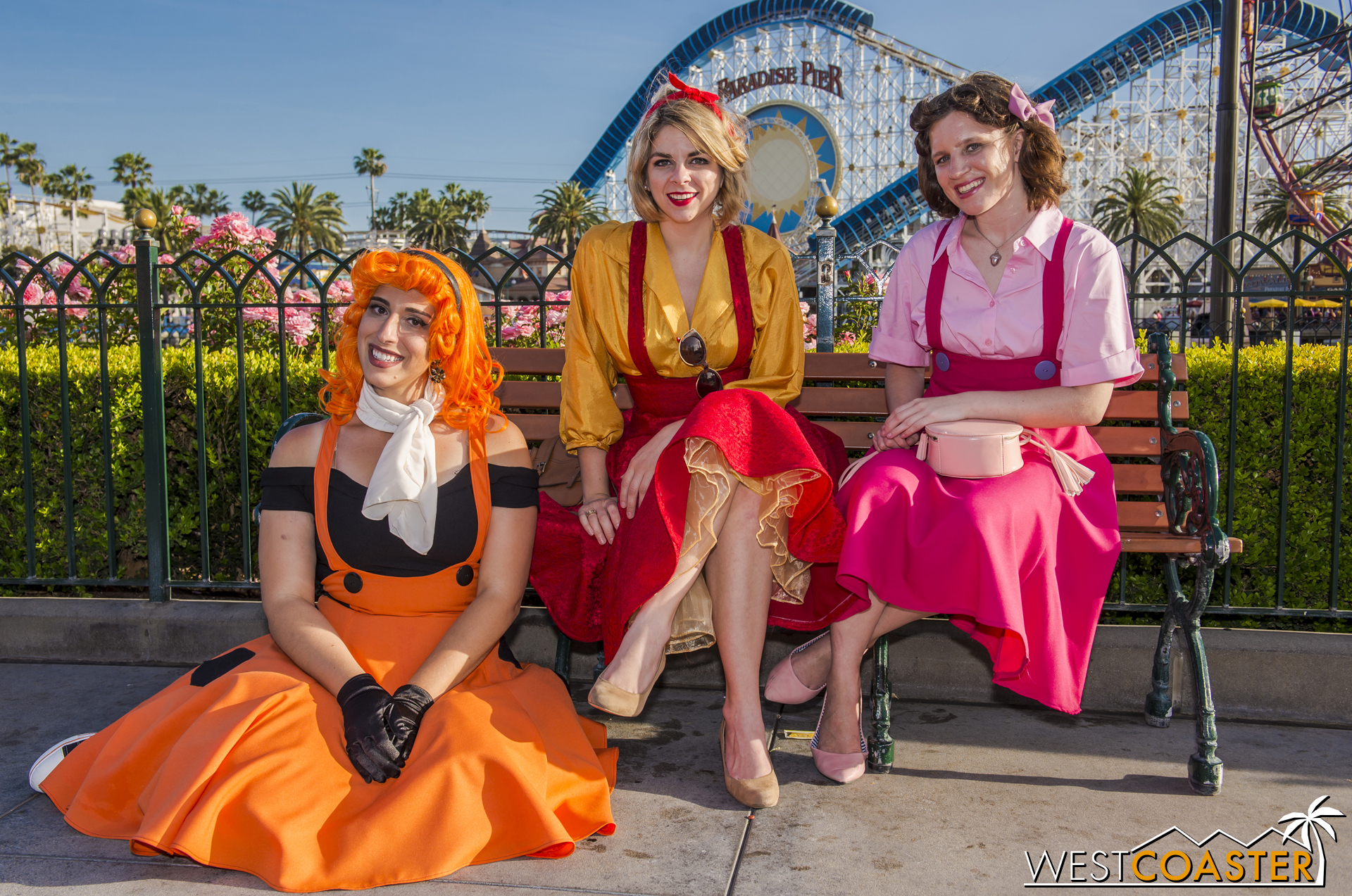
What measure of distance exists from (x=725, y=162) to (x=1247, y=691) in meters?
2.44

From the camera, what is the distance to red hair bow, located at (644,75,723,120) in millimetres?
2852

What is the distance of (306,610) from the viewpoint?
2494 millimetres

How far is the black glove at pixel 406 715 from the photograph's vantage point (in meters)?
2.21

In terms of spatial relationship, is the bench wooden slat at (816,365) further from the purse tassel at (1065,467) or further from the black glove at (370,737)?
the black glove at (370,737)

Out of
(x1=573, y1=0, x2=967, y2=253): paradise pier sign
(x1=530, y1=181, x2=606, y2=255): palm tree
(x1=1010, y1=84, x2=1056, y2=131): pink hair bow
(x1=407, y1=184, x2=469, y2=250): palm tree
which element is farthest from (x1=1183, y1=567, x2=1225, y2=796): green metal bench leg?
(x1=407, y1=184, x2=469, y2=250): palm tree

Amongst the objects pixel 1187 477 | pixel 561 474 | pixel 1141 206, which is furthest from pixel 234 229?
pixel 1141 206

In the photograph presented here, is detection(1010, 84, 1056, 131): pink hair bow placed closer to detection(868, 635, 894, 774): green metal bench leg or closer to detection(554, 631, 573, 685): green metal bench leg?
detection(868, 635, 894, 774): green metal bench leg

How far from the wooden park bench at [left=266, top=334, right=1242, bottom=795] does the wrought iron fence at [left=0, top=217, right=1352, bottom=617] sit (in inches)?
12.7

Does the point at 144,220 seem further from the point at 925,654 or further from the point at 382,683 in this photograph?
the point at 925,654

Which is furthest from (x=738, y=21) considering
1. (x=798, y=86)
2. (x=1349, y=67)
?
(x=1349, y=67)

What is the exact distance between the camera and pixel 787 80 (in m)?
43.2

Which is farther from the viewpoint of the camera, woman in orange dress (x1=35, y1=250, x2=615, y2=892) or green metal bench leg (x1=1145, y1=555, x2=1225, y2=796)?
green metal bench leg (x1=1145, y1=555, x2=1225, y2=796)

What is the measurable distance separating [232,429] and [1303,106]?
26640 mm

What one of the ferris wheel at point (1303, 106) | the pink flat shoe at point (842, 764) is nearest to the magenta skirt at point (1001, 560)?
the pink flat shoe at point (842, 764)
